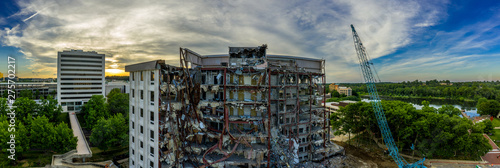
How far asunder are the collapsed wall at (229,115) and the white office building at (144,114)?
856mm

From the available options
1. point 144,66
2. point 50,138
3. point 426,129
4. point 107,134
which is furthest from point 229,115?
point 426,129

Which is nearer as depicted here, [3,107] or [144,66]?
[144,66]

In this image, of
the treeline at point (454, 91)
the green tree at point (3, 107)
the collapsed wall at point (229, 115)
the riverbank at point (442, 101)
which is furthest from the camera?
the riverbank at point (442, 101)

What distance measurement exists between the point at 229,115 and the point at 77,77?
204 feet

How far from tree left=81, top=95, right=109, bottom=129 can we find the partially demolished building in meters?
25.1

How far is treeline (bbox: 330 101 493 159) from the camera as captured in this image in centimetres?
3059

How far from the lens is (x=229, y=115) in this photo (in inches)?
1032

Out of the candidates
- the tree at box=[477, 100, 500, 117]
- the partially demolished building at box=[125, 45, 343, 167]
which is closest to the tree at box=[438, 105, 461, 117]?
the partially demolished building at box=[125, 45, 343, 167]

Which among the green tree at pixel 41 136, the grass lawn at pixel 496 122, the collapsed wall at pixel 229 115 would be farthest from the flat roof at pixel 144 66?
the grass lawn at pixel 496 122

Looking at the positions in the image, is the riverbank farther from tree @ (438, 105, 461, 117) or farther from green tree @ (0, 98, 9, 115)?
green tree @ (0, 98, 9, 115)

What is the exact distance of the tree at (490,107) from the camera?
63.1 meters

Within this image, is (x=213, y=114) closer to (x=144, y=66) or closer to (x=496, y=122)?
(x=144, y=66)

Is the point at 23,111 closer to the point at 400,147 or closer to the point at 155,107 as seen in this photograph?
the point at 155,107

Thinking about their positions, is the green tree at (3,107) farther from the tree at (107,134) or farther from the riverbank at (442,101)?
the riverbank at (442,101)
